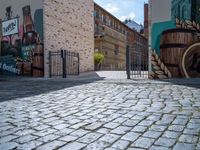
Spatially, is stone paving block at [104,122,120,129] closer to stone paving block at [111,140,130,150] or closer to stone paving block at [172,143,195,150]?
stone paving block at [111,140,130,150]

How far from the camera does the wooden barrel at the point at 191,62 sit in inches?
410

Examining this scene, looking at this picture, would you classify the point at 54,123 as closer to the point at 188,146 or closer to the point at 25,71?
the point at 188,146

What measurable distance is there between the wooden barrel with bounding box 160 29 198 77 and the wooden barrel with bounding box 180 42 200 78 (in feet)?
0.55

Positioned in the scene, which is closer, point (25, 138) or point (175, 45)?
point (25, 138)

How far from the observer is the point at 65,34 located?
17250mm

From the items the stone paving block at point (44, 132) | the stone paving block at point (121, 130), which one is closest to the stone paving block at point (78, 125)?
the stone paving block at point (44, 132)

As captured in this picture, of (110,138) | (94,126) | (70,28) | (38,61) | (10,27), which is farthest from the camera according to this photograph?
(70,28)

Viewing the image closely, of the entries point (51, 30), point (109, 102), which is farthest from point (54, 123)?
point (51, 30)

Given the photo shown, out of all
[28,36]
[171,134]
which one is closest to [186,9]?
[171,134]

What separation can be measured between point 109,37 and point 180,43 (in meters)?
26.8

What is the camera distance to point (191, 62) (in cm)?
1050

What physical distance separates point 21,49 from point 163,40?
9961 millimetres

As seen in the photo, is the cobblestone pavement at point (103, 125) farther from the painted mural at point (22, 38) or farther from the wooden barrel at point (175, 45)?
the painted mural at point (22, 38)

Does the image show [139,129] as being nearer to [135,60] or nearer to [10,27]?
[135,60]
